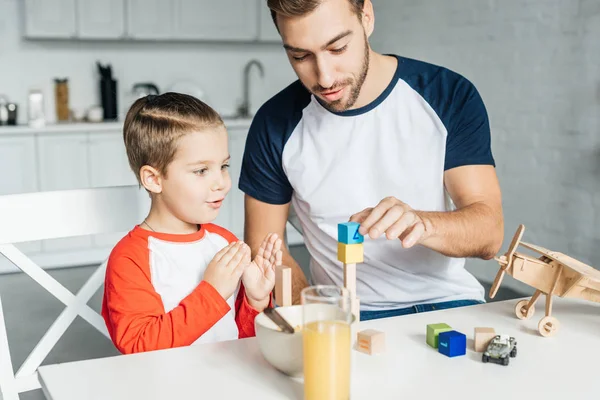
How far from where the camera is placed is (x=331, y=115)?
1728 millimetres

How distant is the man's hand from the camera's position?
45.8 inches

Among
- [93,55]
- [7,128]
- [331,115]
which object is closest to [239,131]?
[93,55]

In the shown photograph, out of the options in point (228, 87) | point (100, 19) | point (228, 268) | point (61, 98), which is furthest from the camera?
point (228, 87)

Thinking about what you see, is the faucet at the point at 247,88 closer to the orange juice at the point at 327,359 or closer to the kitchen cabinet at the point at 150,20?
the kitchen cabinet at the point at 150,20

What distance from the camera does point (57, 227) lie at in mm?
1530

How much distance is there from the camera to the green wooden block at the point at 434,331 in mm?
1124

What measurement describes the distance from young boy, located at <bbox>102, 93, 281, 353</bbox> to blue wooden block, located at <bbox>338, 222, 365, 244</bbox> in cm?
22

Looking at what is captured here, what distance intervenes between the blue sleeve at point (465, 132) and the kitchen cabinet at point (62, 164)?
3225 millimetres

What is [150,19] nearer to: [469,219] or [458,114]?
[458,114]

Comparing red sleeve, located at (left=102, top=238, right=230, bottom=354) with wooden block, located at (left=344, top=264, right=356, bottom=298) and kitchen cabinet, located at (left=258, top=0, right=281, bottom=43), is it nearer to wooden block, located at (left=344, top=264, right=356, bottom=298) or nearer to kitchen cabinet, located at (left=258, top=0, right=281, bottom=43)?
wooden block, located at (left=344, top=264, right=356, bottom=298)

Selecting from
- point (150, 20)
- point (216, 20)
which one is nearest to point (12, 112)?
point (150, 20)

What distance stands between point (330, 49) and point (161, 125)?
42cm

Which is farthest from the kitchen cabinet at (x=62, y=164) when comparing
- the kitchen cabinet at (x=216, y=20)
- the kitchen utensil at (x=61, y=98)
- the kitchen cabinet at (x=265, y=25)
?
the kitchen cabinet at (x=265, y=25)

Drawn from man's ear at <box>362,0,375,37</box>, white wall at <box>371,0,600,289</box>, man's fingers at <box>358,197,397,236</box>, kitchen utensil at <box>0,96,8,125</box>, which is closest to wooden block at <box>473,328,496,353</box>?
man's fingers at <box>358,197,397,236</box>
